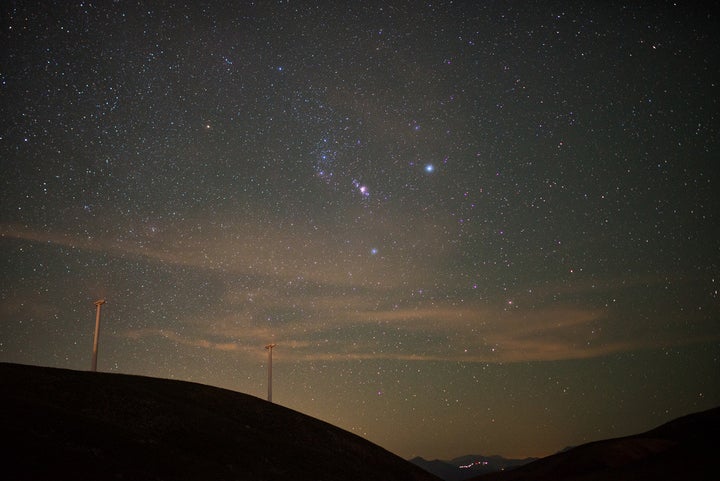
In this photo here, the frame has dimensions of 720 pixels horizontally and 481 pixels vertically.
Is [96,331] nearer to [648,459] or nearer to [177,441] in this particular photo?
[177,441]

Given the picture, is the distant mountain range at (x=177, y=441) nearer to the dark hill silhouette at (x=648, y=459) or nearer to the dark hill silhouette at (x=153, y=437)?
the dark hill silhouette at (x=153, y=437)

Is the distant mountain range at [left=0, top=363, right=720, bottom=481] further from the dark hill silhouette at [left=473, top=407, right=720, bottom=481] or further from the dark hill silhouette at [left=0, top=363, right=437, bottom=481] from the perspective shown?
the dark hill silhouette at [left=473, top=407, right=720, bottom=481]

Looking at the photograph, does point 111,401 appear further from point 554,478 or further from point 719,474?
point 554,478

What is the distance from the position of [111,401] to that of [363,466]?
15377 millimetres

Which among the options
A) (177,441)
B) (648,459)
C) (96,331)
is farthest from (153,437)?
(648,459)

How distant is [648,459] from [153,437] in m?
40.1

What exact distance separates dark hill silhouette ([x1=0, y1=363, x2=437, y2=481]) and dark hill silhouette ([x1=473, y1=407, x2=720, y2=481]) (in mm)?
15879

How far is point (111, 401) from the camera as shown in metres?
23.8

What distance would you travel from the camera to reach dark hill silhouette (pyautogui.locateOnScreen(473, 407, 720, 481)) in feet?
121

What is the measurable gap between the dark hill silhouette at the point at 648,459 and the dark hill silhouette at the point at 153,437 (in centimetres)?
1588

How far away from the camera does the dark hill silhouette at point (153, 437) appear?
1516cm

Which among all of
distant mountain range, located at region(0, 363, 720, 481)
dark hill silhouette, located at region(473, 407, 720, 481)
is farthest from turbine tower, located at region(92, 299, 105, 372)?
dark hill silhouette, located at region(473, 407, 720, 481)

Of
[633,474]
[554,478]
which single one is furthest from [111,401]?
[554,478]

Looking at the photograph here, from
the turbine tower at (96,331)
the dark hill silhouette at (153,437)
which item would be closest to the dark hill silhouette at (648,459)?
the dark hill silhouette at (153,437)
